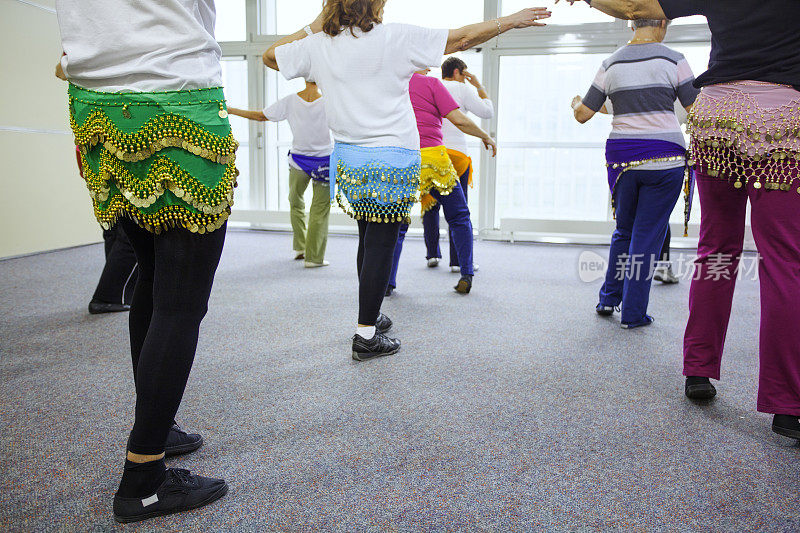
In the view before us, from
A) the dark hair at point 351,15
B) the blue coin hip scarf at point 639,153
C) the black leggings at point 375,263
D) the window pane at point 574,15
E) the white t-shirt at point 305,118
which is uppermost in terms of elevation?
the window pane at point 574,15

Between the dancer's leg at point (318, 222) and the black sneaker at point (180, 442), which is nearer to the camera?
the black sneaker at point (180, 442)

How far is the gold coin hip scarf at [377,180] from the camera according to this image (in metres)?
2.29

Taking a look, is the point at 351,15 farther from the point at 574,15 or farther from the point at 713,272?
the point at 574,15

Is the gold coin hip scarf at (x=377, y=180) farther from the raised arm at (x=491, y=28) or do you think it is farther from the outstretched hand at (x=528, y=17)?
the outstretched hand at (x=528, y=17)

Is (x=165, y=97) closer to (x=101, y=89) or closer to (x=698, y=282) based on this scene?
(x=101, y=89)

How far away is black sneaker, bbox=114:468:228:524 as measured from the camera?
1296mm

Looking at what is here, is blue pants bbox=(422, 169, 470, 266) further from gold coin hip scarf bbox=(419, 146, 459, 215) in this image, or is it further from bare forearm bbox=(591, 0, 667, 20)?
bare forearm bbox=(591, 0, 667, 20)

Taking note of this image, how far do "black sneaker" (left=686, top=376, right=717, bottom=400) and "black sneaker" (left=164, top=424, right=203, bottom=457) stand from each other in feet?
5.06

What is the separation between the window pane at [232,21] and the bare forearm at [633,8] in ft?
19.6

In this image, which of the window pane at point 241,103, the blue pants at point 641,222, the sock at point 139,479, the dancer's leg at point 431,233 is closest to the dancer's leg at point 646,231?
the blue pants at point 641,222

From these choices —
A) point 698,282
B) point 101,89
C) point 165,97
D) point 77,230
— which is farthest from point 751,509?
point 77,230

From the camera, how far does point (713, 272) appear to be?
6.32 ft

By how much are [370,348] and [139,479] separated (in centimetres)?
124

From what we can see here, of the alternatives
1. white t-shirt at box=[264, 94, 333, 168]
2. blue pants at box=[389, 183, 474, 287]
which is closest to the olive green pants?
white t-shirt at box=[264, 94, 333, 168]
